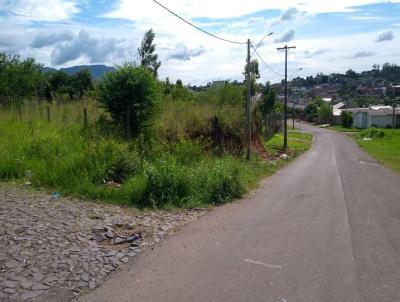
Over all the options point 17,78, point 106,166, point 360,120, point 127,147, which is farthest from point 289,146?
point 360,120

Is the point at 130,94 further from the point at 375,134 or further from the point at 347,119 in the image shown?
the point at 347,119

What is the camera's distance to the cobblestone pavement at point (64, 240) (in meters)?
5.80

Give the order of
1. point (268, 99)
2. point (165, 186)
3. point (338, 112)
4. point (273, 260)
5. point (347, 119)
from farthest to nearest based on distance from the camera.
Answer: point (338, 112) → point (347, 119) → point (268, 99) → point (165, 186) → point (273, 260)

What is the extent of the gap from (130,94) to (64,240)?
10047 mm

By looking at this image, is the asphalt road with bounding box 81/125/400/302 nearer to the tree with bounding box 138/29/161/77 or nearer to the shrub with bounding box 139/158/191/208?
the shrub with bounding box 139/158/191/208

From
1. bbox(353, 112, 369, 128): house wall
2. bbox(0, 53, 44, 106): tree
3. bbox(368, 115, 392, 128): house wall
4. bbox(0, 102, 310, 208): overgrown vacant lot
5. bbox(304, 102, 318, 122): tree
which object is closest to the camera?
bbox(0, 102, 310, 208): overgrown vacant lot

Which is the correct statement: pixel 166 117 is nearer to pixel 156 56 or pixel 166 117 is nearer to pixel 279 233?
pixel 279 233

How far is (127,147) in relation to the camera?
44.8 feet

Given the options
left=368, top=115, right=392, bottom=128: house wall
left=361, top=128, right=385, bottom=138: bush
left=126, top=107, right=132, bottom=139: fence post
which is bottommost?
left=361, top=128, right=385, bottom=138: bush

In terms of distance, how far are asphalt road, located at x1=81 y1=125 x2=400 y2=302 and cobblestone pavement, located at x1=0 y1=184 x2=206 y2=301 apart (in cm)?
37

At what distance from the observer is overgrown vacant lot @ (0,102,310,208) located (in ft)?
35.9

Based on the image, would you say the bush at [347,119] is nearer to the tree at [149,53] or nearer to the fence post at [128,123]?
the tree at [149,53]

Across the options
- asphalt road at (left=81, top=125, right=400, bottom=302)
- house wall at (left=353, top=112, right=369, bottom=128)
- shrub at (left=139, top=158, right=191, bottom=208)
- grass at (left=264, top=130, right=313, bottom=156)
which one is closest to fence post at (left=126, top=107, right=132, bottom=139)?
shrub at (left=139, top=158, right=191, bottom=208)

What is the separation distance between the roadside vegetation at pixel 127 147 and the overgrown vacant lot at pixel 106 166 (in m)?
0.03
